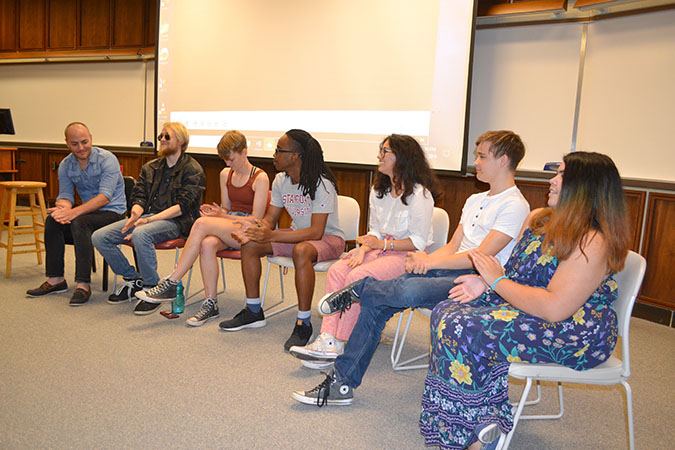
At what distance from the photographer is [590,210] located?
1623 millimetres

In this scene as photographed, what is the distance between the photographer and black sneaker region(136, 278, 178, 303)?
10.7 feet

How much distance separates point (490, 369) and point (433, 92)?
314 centimetres

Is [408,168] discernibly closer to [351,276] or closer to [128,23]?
[351,276]

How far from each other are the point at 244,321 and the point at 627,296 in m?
2.11

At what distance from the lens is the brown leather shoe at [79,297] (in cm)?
345

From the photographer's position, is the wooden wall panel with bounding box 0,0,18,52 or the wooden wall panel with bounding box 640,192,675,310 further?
the wooden wall panel with bounding box 0,0,18,52

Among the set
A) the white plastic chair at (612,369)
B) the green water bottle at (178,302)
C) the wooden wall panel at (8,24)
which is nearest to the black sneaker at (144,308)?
the green water bottle at (178,302)

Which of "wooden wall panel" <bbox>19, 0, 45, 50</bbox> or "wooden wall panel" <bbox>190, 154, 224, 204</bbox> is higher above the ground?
"wooden wall panel" <bbox>19, 0, 45, 50</bbox>

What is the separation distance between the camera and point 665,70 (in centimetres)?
375

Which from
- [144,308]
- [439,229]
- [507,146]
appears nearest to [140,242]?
[144,308]

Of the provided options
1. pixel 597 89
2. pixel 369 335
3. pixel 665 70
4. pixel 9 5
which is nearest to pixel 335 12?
pixel 597 89

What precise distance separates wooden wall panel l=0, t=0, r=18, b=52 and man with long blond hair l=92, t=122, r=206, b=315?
6.55 m

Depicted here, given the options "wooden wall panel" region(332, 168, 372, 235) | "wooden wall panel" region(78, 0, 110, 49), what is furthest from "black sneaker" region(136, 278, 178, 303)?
"wooden wall panel" region(78, 0, 110, 49)

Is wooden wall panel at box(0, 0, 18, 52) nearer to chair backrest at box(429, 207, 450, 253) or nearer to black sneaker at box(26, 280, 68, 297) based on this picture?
black sneaker at box(26, 280, 68, 297)
